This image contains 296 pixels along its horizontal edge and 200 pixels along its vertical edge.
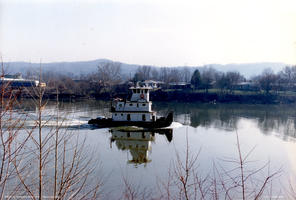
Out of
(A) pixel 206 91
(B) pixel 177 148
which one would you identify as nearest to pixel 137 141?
(B) pixel 177 148

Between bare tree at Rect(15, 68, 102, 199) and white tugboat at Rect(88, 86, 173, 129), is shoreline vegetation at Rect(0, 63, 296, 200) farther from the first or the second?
white tugboat at Rect(88, 86, 173, 129)

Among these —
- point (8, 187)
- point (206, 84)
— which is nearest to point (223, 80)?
point (206, 84)

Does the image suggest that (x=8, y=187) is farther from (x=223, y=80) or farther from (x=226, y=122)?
(x=223, y=80)

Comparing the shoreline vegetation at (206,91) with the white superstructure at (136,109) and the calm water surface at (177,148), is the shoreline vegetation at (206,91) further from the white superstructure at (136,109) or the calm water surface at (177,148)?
the calm water surface at (177,148)

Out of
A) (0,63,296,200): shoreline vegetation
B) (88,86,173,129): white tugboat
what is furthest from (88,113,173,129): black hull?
(0,63,296,200): shoreline vegetation

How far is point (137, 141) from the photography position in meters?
20.6

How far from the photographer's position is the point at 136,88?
25.2 metres

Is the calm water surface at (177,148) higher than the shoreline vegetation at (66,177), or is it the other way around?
the shoreline vegetation at (66,177)

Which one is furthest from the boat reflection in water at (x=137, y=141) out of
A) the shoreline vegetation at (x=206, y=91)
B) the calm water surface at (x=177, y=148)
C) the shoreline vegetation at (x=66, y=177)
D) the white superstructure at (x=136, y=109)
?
the shoreline vegetation at (x=206, y=91)

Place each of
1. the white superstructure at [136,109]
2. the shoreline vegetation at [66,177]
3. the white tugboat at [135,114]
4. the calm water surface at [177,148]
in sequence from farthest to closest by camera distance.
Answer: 1. the white superstructure at [136,109]
2. the white tugboat at [135,114]
3. the calm water surface at [177,148]
4. the shoreline vegetation at [66,177]

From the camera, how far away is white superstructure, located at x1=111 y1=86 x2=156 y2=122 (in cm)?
2527

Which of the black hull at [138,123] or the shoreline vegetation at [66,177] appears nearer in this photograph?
the shoreline vegetation at [66,177]

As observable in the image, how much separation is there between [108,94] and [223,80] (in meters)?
29.2

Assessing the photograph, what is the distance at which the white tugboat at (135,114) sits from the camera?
25.0 metres
